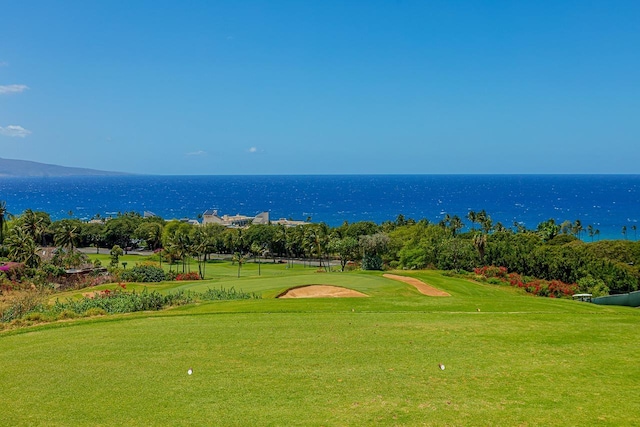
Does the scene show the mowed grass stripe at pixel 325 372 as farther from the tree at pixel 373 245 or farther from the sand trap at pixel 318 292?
the tree at pixel 373 245

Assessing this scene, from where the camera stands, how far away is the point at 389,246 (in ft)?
A: 238

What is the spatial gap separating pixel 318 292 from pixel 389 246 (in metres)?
42.8

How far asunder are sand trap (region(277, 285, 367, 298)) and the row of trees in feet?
92.5

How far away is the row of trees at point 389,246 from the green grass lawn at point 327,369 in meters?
34.8

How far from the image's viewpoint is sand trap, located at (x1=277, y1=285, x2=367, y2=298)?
1184 inches

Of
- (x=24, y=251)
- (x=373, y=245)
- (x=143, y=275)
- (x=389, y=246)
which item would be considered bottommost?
(x=143, y=275)

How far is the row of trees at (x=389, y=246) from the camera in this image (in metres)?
50.7

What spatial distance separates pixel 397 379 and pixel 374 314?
751 centimetres

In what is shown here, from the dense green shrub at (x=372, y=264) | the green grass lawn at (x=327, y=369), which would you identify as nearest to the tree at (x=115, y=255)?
the dense green shrub at (x=372, y=264)

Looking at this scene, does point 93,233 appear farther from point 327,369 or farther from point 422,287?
point 327,369

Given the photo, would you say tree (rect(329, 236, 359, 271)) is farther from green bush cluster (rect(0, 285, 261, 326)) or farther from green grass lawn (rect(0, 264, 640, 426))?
green grass lawn (rect(0, 264, 640, 426))

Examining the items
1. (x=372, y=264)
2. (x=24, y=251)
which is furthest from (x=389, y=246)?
(x=24, y=251)

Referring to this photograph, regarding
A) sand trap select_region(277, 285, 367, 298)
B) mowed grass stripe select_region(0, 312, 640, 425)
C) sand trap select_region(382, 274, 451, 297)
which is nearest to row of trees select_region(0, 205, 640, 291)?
sand trap select_region(382, 274, 451, 297)

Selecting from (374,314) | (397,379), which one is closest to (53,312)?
(374,314)
